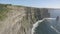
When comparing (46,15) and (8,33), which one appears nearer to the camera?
(8,33)

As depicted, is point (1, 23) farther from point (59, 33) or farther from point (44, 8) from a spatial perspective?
point (44, 8)

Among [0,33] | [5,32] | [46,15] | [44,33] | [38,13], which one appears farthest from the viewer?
[46,15]

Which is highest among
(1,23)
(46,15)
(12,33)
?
(1,23)

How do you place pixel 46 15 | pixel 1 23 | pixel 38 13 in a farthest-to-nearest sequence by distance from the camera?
1. pixel 46 15
2. pixel 38 13
3. pixel 1 23

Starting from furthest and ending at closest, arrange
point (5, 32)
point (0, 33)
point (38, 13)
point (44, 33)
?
point (38, 13) < point (44, 33) < point (5, 32) < point (0, 33)

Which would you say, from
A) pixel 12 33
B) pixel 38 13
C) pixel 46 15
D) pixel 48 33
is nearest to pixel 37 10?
pixel 38 13

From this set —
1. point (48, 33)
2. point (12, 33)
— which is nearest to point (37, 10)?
point (48, 33)

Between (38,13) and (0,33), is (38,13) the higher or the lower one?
the lower one

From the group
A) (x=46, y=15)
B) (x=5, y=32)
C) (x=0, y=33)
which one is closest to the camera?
(x=0, y=33)

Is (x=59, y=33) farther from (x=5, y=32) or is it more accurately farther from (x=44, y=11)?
(x=44, y=11)
